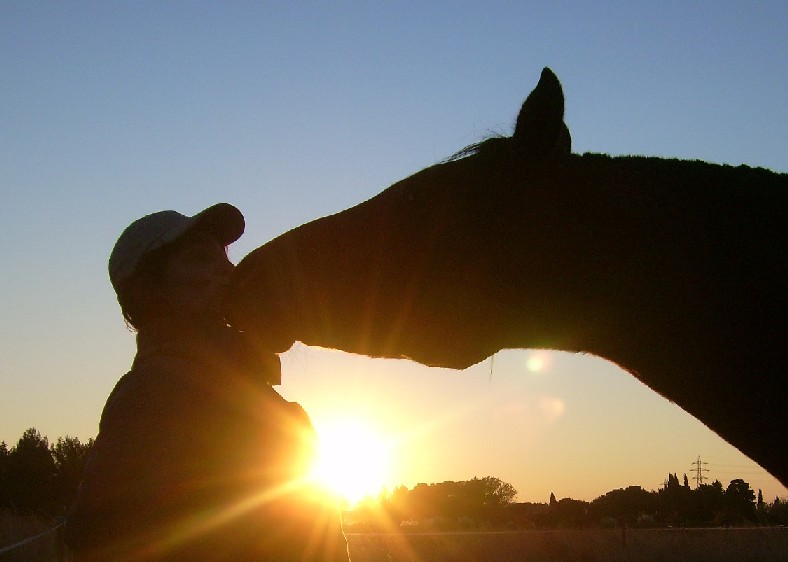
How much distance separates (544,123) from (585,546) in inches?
1075

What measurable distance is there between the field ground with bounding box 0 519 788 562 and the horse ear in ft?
69.2

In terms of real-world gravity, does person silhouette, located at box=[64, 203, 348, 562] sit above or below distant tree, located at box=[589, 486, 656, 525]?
below

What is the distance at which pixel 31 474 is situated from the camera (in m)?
30.2

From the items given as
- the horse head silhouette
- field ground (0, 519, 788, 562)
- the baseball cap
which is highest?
the baseball cap

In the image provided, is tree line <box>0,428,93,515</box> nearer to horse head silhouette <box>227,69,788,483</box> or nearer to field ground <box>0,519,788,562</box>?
field ground <box>0,519,788,562</box>

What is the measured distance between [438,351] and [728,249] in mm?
960

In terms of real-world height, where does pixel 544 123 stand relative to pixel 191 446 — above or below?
above

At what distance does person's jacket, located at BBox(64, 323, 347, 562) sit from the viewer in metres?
2.73

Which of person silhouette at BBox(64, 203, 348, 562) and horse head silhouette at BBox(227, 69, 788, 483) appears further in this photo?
person silhouette at BBox(64, 203, 348, 562)

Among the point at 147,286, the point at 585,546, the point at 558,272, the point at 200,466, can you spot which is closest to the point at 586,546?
the point at 585,546

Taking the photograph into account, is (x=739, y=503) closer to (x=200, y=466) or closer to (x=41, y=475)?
(x=41, y=475)

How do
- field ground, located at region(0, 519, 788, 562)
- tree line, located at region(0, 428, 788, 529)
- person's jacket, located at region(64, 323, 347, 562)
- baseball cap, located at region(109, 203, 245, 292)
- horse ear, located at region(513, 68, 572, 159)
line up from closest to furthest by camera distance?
horse ear, located at region(513, 68, 572, 159), person's jacket, located at region(64, 323, 347, 562), baseball cap, located at region(109, 203, 245, 292), field ground, located at region(0, 519, 788, 562), tree line, located at region(0, 428, 788, 529)

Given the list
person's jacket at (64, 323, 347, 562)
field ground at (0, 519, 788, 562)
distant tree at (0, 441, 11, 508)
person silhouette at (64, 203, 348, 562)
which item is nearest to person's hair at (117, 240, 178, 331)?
person silhouette at (64, 203, 348, 562)

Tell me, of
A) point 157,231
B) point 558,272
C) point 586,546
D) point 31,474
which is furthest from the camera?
point 31,474
